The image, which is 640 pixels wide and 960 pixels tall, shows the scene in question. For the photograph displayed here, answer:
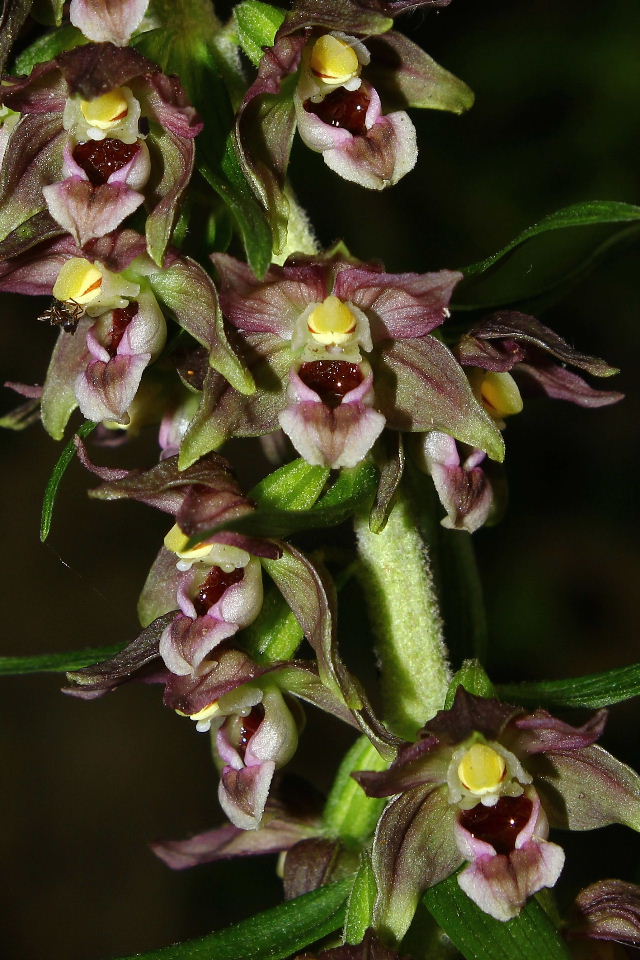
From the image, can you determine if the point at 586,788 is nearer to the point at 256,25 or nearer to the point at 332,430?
the point at 332,430

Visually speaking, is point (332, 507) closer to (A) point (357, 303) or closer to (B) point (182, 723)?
(A) point (357, 303)

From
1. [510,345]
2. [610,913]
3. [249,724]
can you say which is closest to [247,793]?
[249,724]

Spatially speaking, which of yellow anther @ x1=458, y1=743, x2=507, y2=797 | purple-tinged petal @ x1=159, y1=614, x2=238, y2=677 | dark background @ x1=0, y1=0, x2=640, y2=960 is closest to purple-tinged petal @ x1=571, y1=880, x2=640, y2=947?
yellow anther @ x1=458, y1=743, x2=507, y2=797

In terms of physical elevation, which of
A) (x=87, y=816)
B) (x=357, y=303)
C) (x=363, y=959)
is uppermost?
(x=357, y=303)

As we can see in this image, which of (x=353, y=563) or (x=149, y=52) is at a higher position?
(x=149, y=52)

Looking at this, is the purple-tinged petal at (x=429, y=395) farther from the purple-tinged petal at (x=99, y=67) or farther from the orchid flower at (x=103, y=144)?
the purple-tinged petal at (x=99, y=67)

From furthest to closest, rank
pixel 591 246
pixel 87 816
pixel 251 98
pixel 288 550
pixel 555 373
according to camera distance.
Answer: pixel 87 816 → pixel 591 246 → pixel 555 373 → pixel 288 550 → pixel 251 98

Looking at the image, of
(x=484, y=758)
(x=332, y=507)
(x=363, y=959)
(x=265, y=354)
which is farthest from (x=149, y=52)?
(x=363, y=959)
